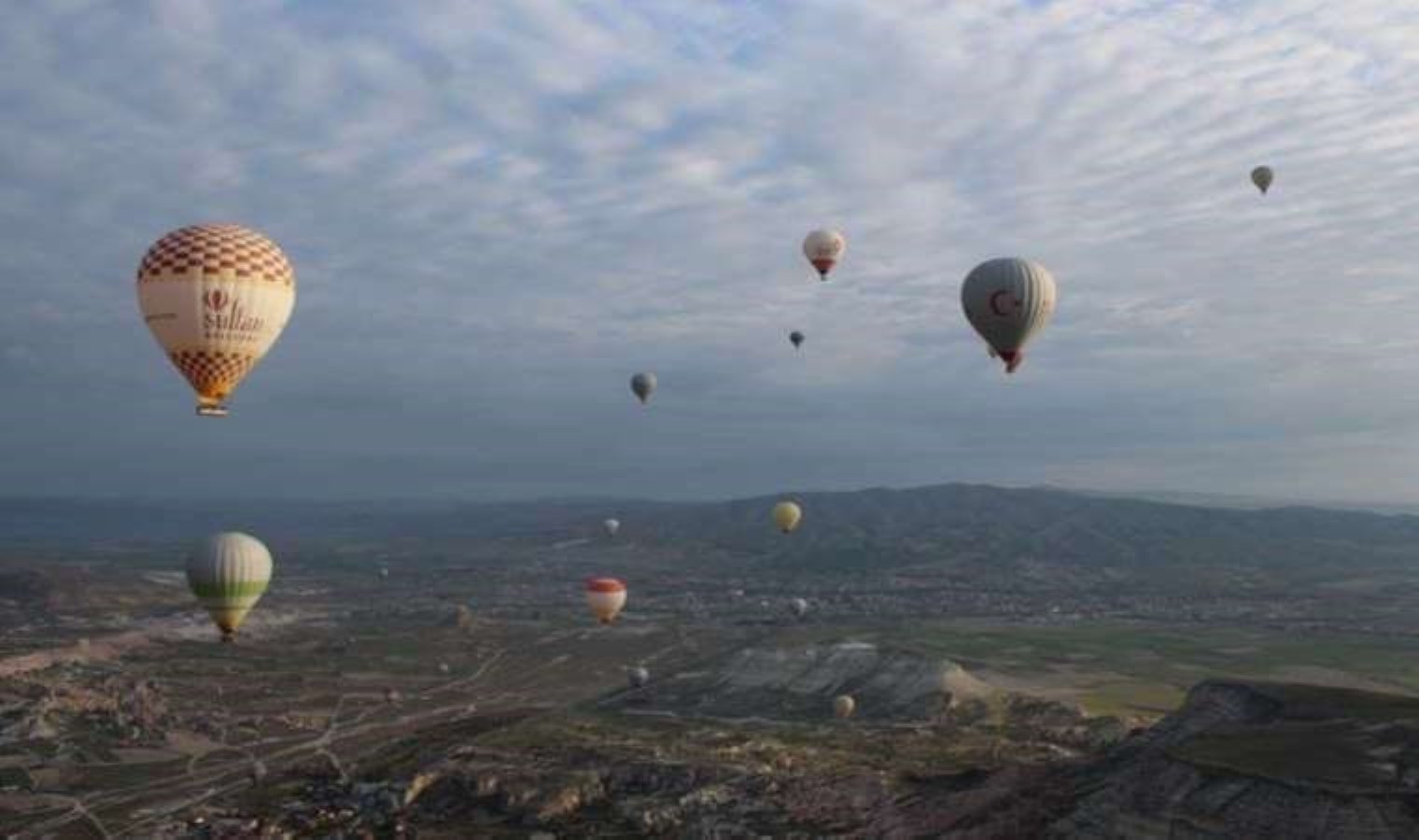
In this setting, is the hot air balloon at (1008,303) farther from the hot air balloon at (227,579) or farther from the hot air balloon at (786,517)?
the hot air balloon at (786,517)

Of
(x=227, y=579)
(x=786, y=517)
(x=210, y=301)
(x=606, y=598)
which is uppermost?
(x=210, y=301)

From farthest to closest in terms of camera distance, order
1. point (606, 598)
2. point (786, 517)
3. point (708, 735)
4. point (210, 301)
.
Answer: point (786, 517)
point (708, 735)
point (606, 598)
point (210, 301)

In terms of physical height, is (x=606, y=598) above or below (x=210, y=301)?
below

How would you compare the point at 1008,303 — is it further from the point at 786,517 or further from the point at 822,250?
the point at 786,517

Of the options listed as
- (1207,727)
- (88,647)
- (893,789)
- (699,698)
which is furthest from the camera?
(88,647)

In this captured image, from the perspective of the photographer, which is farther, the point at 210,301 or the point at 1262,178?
the point at 1262,178

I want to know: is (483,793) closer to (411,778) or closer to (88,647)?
(411,778)

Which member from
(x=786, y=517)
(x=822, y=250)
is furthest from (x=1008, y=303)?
(x=786, y=517)

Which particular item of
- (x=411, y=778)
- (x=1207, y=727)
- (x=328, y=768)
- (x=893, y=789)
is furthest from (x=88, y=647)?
(x=1207, y=727)
